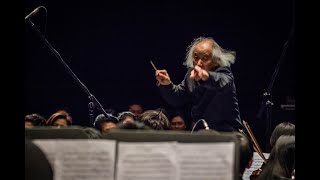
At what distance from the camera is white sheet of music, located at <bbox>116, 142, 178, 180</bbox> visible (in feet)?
6.45

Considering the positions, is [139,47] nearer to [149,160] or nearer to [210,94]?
[210,94]

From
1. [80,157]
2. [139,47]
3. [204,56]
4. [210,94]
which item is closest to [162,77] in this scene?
[210,94]

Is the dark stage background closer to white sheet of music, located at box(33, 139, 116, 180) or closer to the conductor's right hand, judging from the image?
the conductor's right hand

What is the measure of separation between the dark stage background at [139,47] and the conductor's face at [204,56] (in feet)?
8.91

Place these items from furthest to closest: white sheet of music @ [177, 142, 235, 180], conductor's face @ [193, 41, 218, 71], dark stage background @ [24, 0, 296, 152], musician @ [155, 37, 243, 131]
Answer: dark stage background @ [24, 0, 296, 152] < conductor's face @ [193, 41, 218, 71] < musician @ [155, 37, 243, 131] < white sheet of music @ [177, 142, 235, 180]

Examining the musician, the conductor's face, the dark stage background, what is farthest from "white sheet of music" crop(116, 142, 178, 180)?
the dark stage background

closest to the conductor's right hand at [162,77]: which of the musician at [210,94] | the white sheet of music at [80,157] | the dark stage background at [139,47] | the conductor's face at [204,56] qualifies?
the musician at [210,94]

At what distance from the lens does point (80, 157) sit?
2.01 m

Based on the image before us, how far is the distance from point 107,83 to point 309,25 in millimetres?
5215

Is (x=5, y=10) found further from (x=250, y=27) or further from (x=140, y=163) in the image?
(x=250, y=27)

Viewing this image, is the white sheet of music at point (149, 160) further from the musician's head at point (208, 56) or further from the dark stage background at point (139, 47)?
the dark stage background at point (139, 47)

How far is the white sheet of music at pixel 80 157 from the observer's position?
1993mm

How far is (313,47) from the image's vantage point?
8.01ft

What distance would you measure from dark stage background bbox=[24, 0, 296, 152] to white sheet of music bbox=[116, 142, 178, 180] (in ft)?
17.3
